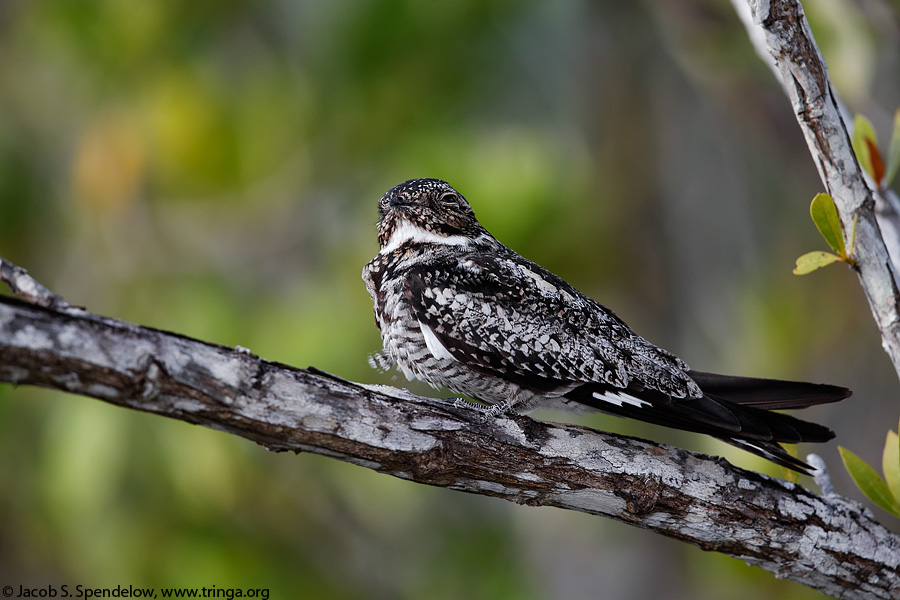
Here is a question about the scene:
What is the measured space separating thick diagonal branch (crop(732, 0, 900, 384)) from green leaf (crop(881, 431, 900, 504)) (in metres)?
0.30

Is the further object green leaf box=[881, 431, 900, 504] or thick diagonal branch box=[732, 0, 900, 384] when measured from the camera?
green leaf box=[881, 431, 900, 504]

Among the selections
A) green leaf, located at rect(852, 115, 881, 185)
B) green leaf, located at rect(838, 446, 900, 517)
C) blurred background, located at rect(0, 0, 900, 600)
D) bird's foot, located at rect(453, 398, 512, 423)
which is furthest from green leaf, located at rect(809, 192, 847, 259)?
blurred background, located at rect(0, 0, 900, 600)

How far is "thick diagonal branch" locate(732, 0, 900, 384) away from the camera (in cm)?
205

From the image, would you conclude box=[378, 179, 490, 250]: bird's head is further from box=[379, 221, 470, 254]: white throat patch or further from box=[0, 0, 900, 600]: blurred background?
box=[0, 0, 900, 600]: blurred background

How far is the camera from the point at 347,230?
570 centimetres

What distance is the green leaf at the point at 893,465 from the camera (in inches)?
95.7

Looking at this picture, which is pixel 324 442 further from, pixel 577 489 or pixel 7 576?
pixel 7 576

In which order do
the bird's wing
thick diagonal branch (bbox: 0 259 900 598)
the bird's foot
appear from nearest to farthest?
thick diagonal branch (bbox: 0 259 900 598), the bird's foot, the bird's wing

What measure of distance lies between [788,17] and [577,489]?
132cm

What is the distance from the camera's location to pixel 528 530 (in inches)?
259

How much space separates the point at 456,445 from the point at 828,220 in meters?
1.13

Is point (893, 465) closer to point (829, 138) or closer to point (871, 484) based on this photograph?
point (871, 484)

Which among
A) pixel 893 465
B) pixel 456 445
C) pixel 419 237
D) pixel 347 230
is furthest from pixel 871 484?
pixel 347 230

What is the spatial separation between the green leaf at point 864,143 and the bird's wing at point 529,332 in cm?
82
